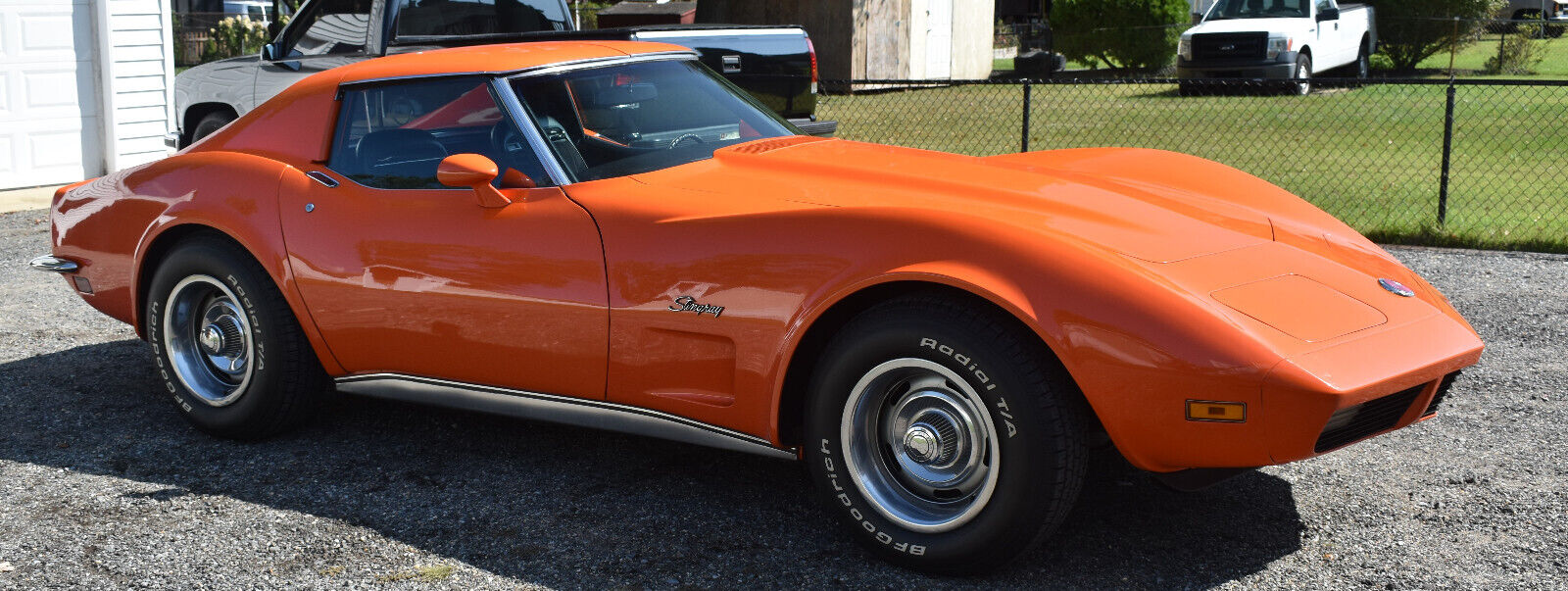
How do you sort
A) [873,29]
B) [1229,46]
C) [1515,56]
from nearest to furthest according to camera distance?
1. [1229,46]
2. [873,29]
3. [1515,56]

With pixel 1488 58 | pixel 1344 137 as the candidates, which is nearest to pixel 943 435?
pixel 1344 137

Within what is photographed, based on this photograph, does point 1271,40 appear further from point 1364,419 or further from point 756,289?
point 756,289

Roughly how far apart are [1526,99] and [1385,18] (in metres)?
7.11

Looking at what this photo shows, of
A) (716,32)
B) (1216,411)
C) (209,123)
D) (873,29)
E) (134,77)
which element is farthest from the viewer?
(873,29)

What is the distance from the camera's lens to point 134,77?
12.9m

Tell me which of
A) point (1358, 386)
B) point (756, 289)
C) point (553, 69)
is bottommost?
point (1358, 386)

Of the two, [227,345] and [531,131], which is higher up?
[531,131]

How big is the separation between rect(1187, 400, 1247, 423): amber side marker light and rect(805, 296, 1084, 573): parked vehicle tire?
289mm

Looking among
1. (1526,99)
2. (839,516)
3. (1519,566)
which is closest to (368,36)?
(839,516)

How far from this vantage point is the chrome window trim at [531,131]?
13.5ft

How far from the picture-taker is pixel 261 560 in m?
3.73

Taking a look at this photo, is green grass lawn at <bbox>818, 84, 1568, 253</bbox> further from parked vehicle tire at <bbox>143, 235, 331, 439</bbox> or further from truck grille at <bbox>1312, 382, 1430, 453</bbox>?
parked vehicle tire at <bbox>143, 235, 331, 439</bbox>

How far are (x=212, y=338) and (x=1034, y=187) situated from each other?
2.91 m

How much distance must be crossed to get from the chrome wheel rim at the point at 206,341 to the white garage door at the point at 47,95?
842 centimetres
